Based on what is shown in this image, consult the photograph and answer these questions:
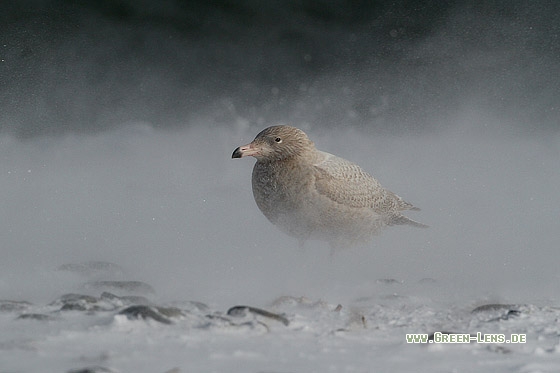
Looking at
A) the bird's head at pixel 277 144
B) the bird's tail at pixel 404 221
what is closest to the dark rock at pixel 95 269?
the bird's head at pixel 277 144

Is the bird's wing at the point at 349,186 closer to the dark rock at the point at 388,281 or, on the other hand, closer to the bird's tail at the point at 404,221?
the bird's tail at the point at 404,221

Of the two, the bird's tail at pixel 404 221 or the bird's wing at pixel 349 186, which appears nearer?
the bird's wing at pixel 349 186

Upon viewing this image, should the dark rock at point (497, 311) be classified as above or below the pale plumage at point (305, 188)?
below

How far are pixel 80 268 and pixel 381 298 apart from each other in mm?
3505

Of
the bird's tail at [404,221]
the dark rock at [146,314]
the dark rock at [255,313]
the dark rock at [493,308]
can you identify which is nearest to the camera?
the dark rock at [146,314]

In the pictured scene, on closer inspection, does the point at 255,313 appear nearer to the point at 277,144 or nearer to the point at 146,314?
the point at 146,314

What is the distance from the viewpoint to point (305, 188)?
8.26 metres

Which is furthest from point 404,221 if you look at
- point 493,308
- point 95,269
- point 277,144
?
point 95,269

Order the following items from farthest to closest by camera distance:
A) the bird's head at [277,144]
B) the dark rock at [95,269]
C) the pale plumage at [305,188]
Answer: the bird's head at [277,144] < the pale plumage at [305,188] < the dark rock at [95,269]

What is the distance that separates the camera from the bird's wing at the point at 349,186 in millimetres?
8375

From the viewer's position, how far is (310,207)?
830 centimetres

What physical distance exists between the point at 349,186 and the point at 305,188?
675 millimetres

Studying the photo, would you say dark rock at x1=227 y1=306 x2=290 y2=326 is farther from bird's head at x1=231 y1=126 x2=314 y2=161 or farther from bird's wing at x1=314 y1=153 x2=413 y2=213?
bird's head at x1=231 y1=126 x2=314 y2=161

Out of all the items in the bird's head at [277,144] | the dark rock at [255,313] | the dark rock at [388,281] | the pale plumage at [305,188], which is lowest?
the dark rock at [255,313]
